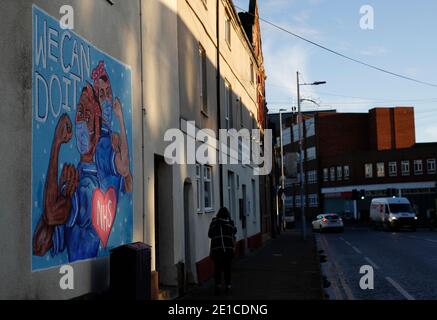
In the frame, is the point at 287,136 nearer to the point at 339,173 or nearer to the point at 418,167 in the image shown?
the point at 339,173

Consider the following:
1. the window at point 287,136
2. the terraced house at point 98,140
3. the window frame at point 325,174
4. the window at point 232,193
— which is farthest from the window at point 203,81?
the window at point 287,136

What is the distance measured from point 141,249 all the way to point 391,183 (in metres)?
66.5

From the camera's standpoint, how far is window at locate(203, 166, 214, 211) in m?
15.4

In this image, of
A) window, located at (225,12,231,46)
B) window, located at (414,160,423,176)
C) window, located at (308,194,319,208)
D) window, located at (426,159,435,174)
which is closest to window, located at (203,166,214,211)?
window, located at (225,12,231,46)

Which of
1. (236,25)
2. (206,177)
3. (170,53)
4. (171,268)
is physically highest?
(236,25)

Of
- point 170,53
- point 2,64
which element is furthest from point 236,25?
point 2,64

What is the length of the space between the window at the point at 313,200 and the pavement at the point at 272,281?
206ft

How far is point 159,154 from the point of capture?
1092 cm

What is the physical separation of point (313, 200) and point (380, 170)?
13831 millimetres

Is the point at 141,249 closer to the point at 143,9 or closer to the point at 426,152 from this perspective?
the point at 143,9

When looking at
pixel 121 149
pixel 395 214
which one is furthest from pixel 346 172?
pixel 121 149

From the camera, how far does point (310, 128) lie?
3364 inches

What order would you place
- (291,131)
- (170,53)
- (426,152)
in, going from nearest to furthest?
1. (170,53)
2. (426,152)
3. (291,131)

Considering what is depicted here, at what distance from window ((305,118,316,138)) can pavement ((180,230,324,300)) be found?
214 feet
